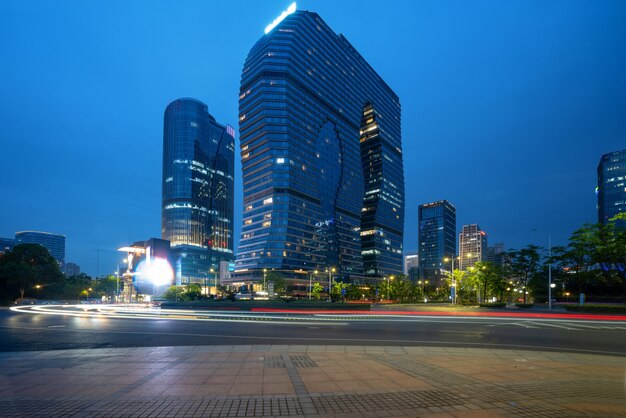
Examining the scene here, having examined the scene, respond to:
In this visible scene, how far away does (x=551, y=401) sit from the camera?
744 cm

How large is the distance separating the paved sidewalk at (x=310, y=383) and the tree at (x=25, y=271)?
7586cm

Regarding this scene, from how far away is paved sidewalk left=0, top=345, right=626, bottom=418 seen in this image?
6922 mm

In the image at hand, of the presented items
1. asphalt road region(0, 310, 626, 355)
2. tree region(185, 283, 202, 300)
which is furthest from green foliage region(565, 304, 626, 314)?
tree region(185, 283, 202, 300)

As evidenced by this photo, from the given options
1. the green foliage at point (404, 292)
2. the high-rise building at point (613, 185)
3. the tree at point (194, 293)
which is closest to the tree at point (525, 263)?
the green foliage at point (404, 292)

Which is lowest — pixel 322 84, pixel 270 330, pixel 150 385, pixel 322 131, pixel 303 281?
pixel 303 281

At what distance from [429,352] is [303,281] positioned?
488 ft

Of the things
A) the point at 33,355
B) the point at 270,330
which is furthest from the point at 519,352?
the point at 33,355

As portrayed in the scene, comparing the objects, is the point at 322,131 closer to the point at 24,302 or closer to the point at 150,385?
the point at 24,302

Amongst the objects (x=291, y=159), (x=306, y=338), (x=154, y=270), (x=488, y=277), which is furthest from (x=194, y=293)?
(x=291, y=159)

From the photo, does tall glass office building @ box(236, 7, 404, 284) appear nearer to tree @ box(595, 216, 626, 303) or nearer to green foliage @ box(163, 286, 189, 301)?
green foliage @ box(163, 286, 189, 301)

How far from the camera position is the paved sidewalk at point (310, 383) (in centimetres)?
692

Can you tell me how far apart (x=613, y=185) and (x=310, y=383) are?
722ft

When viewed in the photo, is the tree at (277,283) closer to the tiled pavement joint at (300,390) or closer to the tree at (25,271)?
the tree at (25,271)

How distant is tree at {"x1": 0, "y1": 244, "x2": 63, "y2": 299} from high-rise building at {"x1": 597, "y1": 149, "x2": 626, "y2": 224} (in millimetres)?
210286
